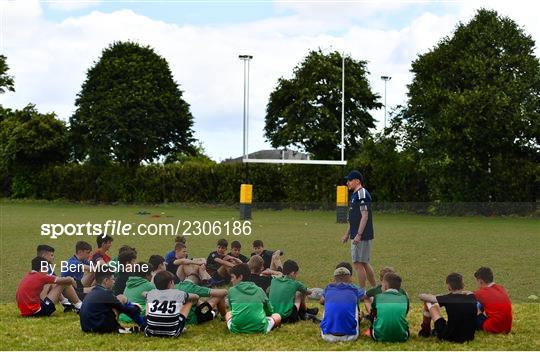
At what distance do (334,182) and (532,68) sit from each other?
316 inches

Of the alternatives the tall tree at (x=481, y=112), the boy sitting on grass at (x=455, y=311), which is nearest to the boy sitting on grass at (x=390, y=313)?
the boy sitting on grass at (x=455, y=311)

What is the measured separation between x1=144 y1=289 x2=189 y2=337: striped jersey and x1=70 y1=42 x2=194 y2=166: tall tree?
22377 millimetres

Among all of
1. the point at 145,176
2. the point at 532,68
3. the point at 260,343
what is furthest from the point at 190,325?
the point at 532,68

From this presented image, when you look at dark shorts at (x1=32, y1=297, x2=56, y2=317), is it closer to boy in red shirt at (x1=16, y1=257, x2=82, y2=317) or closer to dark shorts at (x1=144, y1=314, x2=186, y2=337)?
boy in red shirt at (x1=16, y1=257, x2=82, y2=317)

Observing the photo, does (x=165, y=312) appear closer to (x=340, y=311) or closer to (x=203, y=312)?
(x=203, y=312)

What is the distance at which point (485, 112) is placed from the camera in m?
25.8

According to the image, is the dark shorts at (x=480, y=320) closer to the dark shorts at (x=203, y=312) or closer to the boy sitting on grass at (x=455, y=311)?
the boy sitting on grass at (x=455, y=311)

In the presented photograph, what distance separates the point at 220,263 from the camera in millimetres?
10094

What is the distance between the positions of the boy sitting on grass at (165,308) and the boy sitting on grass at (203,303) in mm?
487

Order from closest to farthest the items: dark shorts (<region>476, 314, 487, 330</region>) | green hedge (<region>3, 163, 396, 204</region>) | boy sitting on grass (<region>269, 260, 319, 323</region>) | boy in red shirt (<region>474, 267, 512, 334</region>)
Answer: boy in red shirt (<region>474, 267, 512, 334</region>) < dark shorts (<region>476, 314, 487, 330</region>) < boy sitting on grass (<region>269, 260, 319, 323</region>) < green hedge (<region>3, 163, 396, 204</region>)

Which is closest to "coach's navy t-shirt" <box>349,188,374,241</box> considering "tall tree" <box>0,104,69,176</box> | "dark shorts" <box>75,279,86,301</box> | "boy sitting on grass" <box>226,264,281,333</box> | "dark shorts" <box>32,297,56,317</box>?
"boy sitting on grass" <box>226,264,281,333</box>

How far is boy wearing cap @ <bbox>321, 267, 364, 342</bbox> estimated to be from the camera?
25.3 feet

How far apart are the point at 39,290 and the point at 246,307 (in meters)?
2.62

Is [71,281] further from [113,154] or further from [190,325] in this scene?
[113,154]
